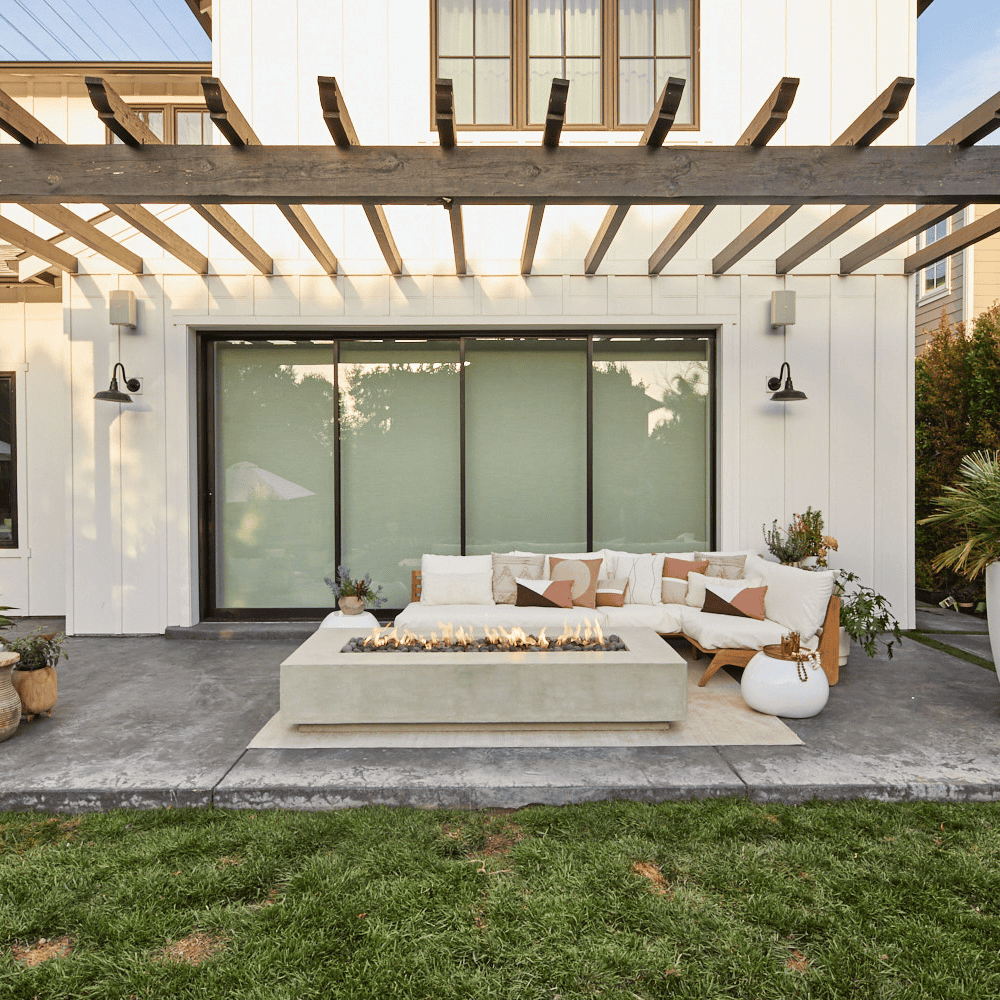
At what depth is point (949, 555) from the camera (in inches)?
153

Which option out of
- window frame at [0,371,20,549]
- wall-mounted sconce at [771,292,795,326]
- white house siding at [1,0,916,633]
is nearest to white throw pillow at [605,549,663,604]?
white house siding at [1,0,916,633]

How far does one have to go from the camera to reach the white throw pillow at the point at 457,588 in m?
5.21

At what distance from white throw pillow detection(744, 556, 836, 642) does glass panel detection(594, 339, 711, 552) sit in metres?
1.59

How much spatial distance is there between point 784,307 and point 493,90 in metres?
3.34

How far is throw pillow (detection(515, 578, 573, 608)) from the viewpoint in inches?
196

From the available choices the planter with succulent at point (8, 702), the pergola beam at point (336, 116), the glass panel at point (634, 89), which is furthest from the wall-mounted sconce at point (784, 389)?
the planter with succulent at point (8, 702)

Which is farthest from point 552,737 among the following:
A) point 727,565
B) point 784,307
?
point 784,307

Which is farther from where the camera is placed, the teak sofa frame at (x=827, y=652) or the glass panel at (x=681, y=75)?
the glass panel at (x=681, y=75)

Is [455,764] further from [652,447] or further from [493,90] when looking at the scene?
[493,90]

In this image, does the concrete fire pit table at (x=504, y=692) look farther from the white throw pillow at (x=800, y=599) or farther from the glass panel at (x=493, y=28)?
the glass panel at (x=493, y=28)

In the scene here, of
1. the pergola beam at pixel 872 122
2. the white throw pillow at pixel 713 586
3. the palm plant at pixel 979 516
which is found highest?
the pergola beam at pixel 872 122

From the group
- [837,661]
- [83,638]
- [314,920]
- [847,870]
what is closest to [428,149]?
[314,920]

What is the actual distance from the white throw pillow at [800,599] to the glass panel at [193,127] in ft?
22.8

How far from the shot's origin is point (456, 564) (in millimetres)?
5453
